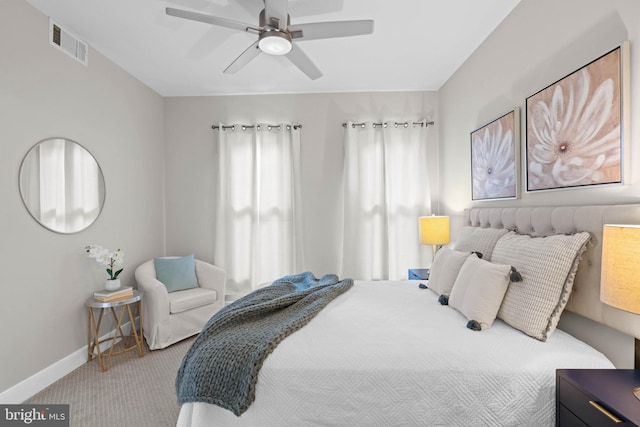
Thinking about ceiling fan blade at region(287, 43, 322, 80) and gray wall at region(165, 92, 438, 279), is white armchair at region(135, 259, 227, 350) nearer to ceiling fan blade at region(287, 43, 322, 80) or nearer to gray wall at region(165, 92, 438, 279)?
gray wall at region(165, 92, 438, 279)

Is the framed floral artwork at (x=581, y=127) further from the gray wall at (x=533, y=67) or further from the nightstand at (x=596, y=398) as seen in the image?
the nightstand at (x=596, y=398)

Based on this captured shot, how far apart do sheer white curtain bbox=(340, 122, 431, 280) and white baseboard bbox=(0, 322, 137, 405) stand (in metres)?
2.75

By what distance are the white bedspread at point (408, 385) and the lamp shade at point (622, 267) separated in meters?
0.41

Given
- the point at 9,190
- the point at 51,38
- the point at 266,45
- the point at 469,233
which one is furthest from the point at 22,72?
the point at 469,233

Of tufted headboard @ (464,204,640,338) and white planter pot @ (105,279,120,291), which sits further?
white planter pot @ (105,279,120,291)

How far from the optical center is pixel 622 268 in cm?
110

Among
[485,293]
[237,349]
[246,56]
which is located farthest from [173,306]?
[485,293]

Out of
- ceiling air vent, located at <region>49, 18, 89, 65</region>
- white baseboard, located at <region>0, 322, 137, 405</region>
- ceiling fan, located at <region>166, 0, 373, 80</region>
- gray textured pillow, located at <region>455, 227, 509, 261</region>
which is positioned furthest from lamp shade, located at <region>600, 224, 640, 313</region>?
ceiling air vent, located at <region>49, 18, 89, 65</region>

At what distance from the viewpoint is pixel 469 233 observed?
2.53 m

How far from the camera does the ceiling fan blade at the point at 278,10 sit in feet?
5.92

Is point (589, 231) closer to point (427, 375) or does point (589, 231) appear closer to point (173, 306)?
point (427, 375)

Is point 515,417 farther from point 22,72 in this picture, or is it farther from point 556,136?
point 22,72

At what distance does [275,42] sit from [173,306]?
253 cm

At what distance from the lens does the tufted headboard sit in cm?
135
